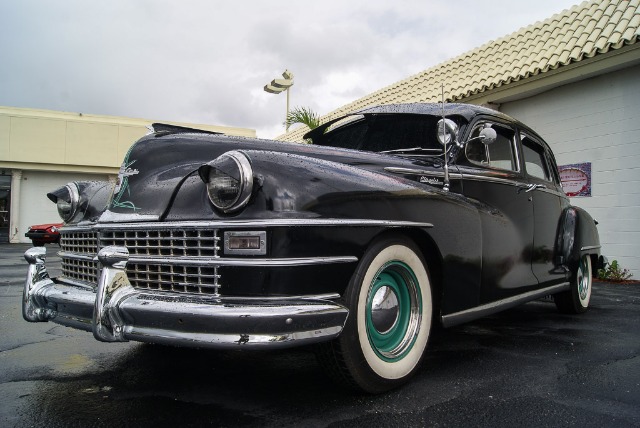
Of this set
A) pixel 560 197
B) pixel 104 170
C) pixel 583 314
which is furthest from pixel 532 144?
pixel 104 170

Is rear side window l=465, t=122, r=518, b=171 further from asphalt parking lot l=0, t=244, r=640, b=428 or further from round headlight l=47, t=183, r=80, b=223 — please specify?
round headlight l=47, t=183, r=80, b=223

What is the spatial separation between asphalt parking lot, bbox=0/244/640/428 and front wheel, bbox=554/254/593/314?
0.72m

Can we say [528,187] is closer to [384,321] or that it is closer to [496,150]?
[496,150]

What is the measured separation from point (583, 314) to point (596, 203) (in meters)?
3.23

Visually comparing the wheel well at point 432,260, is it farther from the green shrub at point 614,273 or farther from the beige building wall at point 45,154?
the beige building wall at point 45,154

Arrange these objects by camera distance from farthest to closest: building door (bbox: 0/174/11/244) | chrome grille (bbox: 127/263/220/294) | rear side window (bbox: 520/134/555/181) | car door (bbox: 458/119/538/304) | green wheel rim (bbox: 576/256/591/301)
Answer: building door (bbox: 0/174/11/244)
green wheel rim (bbox: 576/256/591/301)
rear side window (bbox: 520/134/555/181)
car door (bbox: 458/119/538/304)
chrome grille (bbox: 127/263/220/294)

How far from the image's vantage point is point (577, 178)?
749 cm

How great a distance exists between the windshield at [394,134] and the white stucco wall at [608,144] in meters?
4.90

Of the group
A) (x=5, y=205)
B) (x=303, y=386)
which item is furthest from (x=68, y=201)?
(x=5, y=205)

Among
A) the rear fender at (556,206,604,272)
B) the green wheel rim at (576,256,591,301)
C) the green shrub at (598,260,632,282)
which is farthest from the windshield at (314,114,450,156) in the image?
the green shrub at (598,260,632,282)

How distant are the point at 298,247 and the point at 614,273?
21.4 ft

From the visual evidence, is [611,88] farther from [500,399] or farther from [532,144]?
[500,399]

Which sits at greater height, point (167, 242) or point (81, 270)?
point (167, 242)

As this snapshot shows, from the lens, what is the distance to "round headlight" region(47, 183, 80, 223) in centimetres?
311
